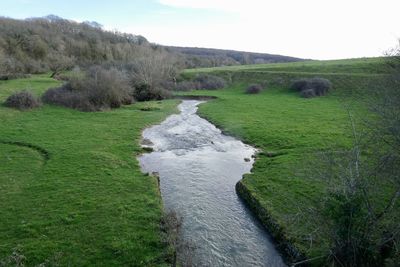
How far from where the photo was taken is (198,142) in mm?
31172

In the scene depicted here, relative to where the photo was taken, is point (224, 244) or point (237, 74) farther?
point (237, 74)

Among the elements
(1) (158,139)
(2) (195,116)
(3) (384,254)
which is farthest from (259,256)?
(2) (195,116)

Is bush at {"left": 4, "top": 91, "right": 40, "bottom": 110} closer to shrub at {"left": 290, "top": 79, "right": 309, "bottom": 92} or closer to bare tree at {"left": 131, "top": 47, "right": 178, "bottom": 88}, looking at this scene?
bare tree at {"left": 131, "top": 47, "right": 178, "bottom": 88}

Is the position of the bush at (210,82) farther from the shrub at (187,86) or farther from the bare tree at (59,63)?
the bare tree at (59,63)

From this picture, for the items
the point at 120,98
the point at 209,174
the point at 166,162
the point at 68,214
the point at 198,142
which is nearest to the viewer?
the point at 68,214

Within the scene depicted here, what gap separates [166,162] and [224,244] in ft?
38.4

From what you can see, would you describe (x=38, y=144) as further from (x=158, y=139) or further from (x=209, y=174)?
(x=209, y=174)

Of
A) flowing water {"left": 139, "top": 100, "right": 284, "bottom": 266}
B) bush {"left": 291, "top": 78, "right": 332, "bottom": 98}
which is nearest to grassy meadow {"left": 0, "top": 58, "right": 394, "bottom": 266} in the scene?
flowing water {"left": 139, "top": 100, "right": 284, "bottom": 266}

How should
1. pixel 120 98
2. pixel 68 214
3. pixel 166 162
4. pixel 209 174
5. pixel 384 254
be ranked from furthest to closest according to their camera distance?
pixel 120 98 → pixel 166 162 → pixel 209 174 → pixel 68 214 → pixel 384 254

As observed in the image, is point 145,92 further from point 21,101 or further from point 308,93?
point 308,93

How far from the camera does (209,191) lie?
66.6 feet

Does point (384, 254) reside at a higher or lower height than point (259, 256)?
higher

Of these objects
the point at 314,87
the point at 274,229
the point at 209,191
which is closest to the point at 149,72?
the point at 314,87

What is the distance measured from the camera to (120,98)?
157 feet
